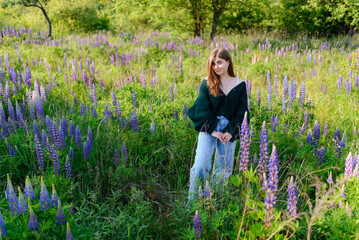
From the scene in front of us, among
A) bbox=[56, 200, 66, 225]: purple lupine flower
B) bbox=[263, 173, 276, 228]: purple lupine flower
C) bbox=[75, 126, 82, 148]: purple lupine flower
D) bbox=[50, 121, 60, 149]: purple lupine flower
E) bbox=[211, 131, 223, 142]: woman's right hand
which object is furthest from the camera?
bbox=[75, 126, 82, 148]: purple lupine flower

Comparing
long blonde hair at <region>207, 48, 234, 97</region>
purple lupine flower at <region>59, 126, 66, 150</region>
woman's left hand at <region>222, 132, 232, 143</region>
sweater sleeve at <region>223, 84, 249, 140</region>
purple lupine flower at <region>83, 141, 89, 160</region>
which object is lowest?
purple lupine flower at <region>83, 141, 89, 160</region>

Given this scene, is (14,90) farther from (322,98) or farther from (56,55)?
(322,98)

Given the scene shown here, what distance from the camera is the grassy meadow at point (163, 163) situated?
216 centimetres

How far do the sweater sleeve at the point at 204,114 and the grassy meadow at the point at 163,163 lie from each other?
11.2 inches

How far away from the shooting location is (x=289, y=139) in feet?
13.4

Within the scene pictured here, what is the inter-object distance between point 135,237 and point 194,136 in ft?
6.49

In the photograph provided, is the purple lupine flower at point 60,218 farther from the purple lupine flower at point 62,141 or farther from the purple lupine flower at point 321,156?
the purple lupine flower at point 321,156

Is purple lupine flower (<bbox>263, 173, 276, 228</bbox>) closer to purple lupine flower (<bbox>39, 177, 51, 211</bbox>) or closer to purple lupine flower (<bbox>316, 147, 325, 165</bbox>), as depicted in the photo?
purple lupine flower (<bbox>39, 177, 51, 211</bbox>)

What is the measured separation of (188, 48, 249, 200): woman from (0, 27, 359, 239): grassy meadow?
0.19m

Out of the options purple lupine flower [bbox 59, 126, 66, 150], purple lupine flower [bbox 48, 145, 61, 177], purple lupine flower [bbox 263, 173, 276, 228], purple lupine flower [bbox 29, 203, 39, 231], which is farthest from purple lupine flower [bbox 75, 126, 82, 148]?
purple lupine flower [bbox 263, 173, 276, 228]

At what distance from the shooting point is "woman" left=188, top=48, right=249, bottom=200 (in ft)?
10.7

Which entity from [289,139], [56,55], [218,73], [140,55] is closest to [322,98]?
[289,139]

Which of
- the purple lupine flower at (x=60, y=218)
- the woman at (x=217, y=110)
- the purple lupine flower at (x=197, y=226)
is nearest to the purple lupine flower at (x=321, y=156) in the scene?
the woman at (x=217, y=110)

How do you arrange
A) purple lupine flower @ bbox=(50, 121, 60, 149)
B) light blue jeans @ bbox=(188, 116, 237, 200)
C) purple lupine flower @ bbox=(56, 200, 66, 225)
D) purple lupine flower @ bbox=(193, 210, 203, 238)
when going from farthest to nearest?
purple lupine flower @ bbox=(50, 121, 60, 149)
light blue jeans @ bbox=(188, 116, 237, 200)
purple lupine flower @ bbox=(193, 210, 203, 238)
purple lupine flower @ bbox=(56, 200, 66, 225)
